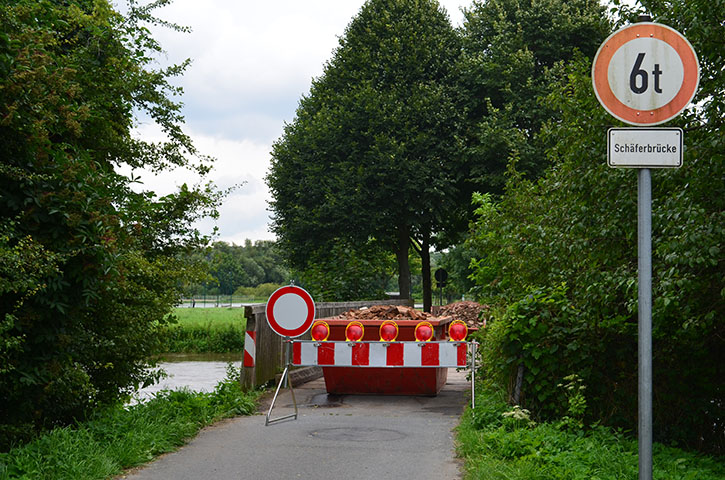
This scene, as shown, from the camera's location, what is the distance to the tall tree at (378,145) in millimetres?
28125

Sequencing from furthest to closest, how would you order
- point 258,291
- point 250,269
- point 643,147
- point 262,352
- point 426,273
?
point 250,269, point 258,291, point 426,273, point 262,352, point 643,147

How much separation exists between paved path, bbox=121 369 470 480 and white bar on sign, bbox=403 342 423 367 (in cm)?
63

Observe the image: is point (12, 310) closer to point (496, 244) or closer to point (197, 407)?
point (197, 407)

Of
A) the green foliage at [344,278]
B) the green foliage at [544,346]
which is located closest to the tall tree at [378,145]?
the green foliage at [344,278]

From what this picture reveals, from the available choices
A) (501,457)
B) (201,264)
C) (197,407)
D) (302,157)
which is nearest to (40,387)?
(197,407)

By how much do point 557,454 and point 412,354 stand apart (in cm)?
441

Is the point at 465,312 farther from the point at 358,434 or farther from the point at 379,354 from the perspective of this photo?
the point at 358,434

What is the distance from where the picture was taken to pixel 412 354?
10.9 meters

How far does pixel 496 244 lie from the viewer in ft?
39.7

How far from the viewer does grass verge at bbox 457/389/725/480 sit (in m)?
5.97

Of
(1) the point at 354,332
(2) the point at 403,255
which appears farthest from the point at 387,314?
(2) the point at 403,255

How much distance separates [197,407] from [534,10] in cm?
2326

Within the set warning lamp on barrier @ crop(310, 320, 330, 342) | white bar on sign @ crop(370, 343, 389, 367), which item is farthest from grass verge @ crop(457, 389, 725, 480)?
warning lamp on barrier @ crop(310, 320, 330, 342)

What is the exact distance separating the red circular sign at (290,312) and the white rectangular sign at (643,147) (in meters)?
6.11
